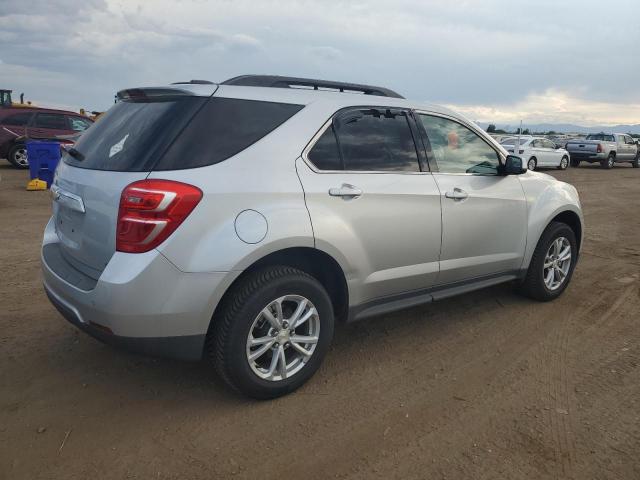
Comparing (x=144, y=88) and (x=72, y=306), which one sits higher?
(x=144, y=88)

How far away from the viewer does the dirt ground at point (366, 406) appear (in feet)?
8.40

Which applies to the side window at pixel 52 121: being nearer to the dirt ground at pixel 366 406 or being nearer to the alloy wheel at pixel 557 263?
the dirt ground at pixel 366 406

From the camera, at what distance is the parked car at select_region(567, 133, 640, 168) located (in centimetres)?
2467

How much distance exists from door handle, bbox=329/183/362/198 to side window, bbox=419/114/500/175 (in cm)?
91

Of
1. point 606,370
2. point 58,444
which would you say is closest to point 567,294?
point 606,370

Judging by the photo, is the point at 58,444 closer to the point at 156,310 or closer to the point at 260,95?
the point at 156,310

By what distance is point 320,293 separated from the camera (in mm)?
3135

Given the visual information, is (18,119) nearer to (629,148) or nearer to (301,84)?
(301,84)

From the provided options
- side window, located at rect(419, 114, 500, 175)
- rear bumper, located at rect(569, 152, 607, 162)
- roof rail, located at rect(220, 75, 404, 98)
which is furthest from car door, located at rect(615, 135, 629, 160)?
roof rail, located at rect(220, 75, 404, 98)

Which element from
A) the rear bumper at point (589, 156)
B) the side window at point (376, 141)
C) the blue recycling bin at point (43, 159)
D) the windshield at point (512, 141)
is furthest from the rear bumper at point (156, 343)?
the rear bumper at point (589, 156)

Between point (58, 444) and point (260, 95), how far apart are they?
2.16 meters

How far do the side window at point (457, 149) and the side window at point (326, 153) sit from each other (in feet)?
2.99

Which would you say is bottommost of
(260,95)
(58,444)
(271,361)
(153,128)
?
(58,444)

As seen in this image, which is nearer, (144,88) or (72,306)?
(72,306)
